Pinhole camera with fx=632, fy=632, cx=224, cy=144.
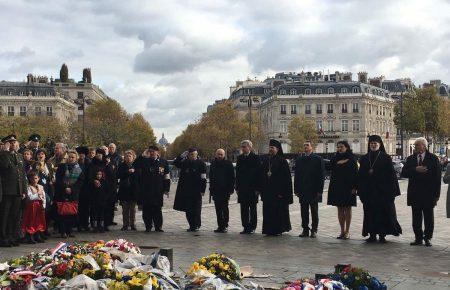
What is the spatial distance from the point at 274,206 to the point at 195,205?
2.02 m

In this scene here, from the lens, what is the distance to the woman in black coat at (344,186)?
1352cm

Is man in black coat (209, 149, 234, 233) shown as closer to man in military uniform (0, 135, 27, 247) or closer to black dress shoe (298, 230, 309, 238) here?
black dress shoe (298, 230, 309, 238)

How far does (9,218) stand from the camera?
1283cm

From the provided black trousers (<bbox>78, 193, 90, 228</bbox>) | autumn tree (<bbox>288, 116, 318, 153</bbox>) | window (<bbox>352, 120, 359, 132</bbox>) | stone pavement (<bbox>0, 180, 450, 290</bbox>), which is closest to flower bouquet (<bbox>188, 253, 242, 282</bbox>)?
stone pavement (<bbox>0, 180, 450, 290</bbox>)

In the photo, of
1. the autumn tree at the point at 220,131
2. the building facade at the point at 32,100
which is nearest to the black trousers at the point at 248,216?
the autumn tree at the point at 220,131

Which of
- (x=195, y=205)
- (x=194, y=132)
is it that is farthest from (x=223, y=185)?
(x=194, y=132)

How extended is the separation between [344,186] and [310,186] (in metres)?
0.85

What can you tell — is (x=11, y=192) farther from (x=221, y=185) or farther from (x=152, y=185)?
(x=221, y=185)

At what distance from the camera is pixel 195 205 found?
600 inches

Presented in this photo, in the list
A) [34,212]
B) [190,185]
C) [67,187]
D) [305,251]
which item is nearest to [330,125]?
[190,185]

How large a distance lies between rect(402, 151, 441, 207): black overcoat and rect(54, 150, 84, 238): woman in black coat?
7.26 meters

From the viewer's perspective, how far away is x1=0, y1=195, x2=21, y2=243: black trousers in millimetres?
12609

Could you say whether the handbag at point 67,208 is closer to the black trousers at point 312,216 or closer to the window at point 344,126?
the black trousers at point 312,216

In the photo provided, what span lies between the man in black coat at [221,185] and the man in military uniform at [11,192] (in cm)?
447
